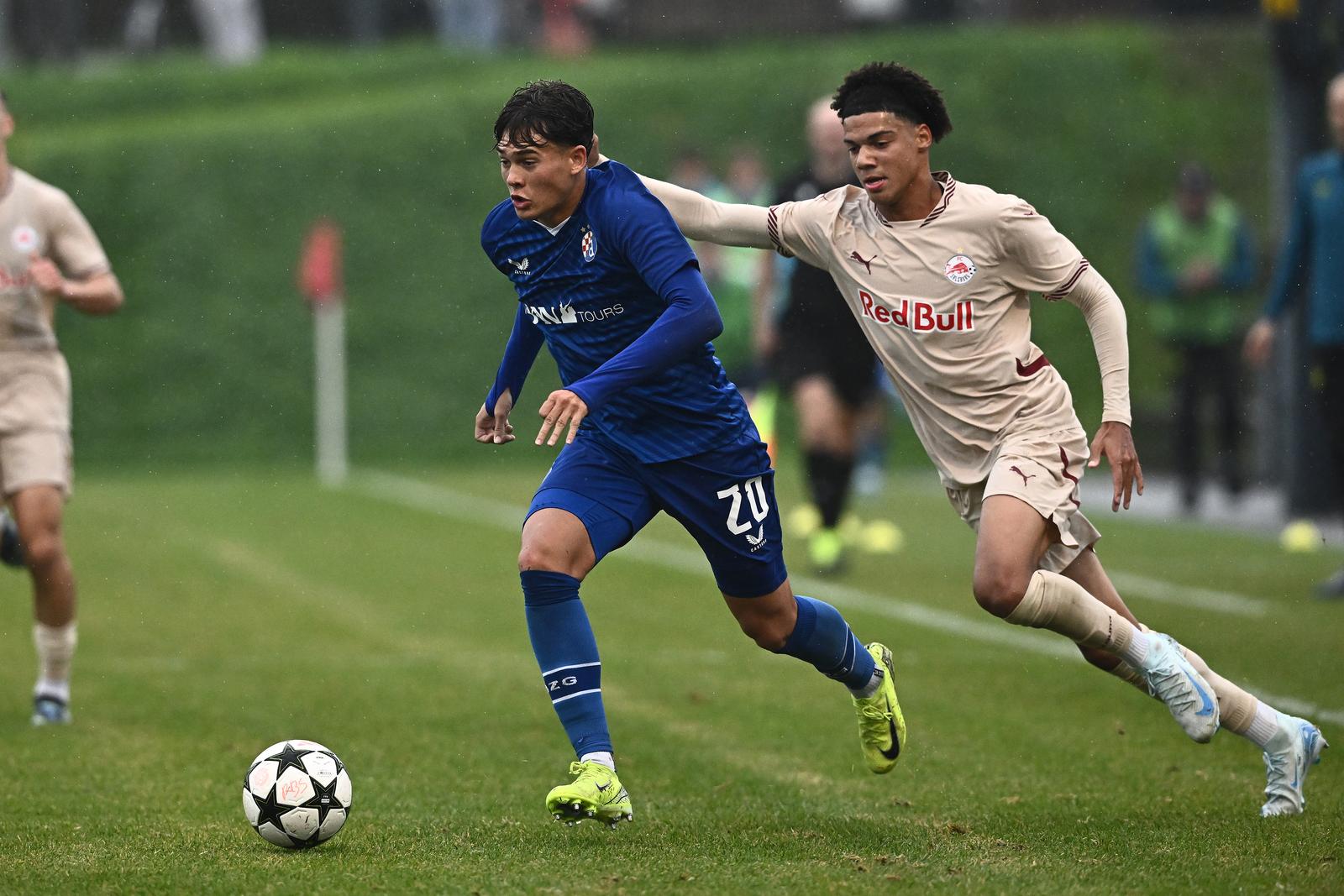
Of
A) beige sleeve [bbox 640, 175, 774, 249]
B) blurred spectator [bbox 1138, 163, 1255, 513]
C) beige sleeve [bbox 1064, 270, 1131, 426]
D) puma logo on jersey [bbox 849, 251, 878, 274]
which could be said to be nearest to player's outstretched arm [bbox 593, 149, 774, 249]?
beige sleeve [bbox 640, 175, 774, 249]

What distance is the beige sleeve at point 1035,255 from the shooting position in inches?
227

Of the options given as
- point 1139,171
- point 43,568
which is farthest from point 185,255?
point 43,568

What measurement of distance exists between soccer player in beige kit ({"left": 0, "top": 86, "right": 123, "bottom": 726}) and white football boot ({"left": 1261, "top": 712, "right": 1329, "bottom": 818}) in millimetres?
4388

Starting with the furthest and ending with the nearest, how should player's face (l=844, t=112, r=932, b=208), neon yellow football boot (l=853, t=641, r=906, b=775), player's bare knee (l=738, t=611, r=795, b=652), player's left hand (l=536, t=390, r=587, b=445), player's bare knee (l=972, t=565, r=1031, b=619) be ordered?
neon yellow football boot (l=853, t=641, r=906, b=775) < player's bare knee (l=738, t=611, r=795, b=652) < player's face (l=844, t=112, r=932, b=208) < player's bare knee (l=972, t=565, r=1031, b=619) < player's left hand (l=536, t=390, r=587, b=445)

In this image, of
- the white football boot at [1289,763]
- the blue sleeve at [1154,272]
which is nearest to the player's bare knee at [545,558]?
the white football boot at [1289,763]

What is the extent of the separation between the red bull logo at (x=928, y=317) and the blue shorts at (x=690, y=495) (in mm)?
562

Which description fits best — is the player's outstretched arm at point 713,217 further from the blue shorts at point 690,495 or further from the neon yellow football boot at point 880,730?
the neon yellow football boot at point 880,730

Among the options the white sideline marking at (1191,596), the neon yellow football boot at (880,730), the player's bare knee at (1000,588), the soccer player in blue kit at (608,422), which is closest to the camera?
the soccer player in blue kit at (608,422)

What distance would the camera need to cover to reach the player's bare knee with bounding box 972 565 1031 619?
5543mm

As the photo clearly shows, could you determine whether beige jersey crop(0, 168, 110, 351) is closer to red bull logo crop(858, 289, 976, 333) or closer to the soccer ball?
the soccer ball

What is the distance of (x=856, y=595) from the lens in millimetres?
11211

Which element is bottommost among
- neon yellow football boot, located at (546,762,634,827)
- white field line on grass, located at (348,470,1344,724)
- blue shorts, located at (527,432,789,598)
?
white field line on grass, located at (348,470,1344,724)

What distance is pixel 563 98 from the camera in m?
5.55

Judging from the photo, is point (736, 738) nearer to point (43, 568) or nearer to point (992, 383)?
point (992, 383)
